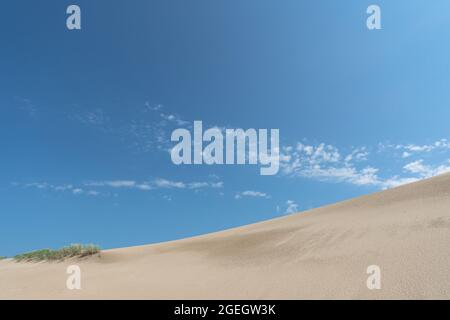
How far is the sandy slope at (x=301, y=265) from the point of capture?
14.2 feet

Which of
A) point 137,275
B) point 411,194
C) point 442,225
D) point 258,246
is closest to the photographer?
point 442,225

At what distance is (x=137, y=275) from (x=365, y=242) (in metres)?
4.61

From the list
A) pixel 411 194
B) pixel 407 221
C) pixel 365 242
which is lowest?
pixel 365 242

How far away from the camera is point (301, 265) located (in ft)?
18.1

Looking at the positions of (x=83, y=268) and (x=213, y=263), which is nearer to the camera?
(x=213, y=263)

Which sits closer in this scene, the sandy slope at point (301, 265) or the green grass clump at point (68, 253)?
the sandy slope at point (301, 265)

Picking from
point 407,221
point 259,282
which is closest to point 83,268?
point 259,282

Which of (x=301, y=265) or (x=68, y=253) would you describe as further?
(x=68, y=253)

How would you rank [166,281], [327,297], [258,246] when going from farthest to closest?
[258,246] < [166,281] < [327,297]

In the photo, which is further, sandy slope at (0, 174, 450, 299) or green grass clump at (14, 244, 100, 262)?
green grass clump at (14, 244, 100, 262)

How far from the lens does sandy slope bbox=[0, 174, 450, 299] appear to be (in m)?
4.32

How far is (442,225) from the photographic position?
5492 millimetres

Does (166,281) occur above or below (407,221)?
below
